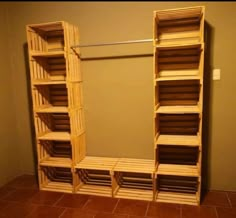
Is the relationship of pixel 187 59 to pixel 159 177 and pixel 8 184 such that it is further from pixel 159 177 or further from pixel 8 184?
pixel 8 184

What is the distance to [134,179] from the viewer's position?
2.98 m

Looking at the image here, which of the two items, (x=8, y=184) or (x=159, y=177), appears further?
(x=8, y=184)

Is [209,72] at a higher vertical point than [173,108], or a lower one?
higher

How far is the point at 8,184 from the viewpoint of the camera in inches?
124

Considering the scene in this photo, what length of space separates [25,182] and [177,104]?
89.3 inches

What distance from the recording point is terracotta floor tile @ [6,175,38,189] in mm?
3084

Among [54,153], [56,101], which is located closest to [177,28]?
[56,101]

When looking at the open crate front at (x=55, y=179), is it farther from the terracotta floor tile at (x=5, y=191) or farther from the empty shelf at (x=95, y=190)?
the terracotta floor tile at (x=5, y=191)

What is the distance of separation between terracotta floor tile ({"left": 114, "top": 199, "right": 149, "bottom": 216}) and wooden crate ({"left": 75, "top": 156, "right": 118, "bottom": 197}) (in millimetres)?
214

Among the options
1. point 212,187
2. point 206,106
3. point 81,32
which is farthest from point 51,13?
point 212,187

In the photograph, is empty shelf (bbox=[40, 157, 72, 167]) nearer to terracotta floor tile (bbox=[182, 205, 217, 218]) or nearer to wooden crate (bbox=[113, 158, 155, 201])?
wooden crate (bbox=[113, 158, 155, 201])

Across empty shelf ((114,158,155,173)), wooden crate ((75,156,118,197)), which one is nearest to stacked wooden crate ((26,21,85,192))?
wooden crate ((75,156,118,197))

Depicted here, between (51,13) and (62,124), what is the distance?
144cm

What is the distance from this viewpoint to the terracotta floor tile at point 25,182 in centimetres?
308
